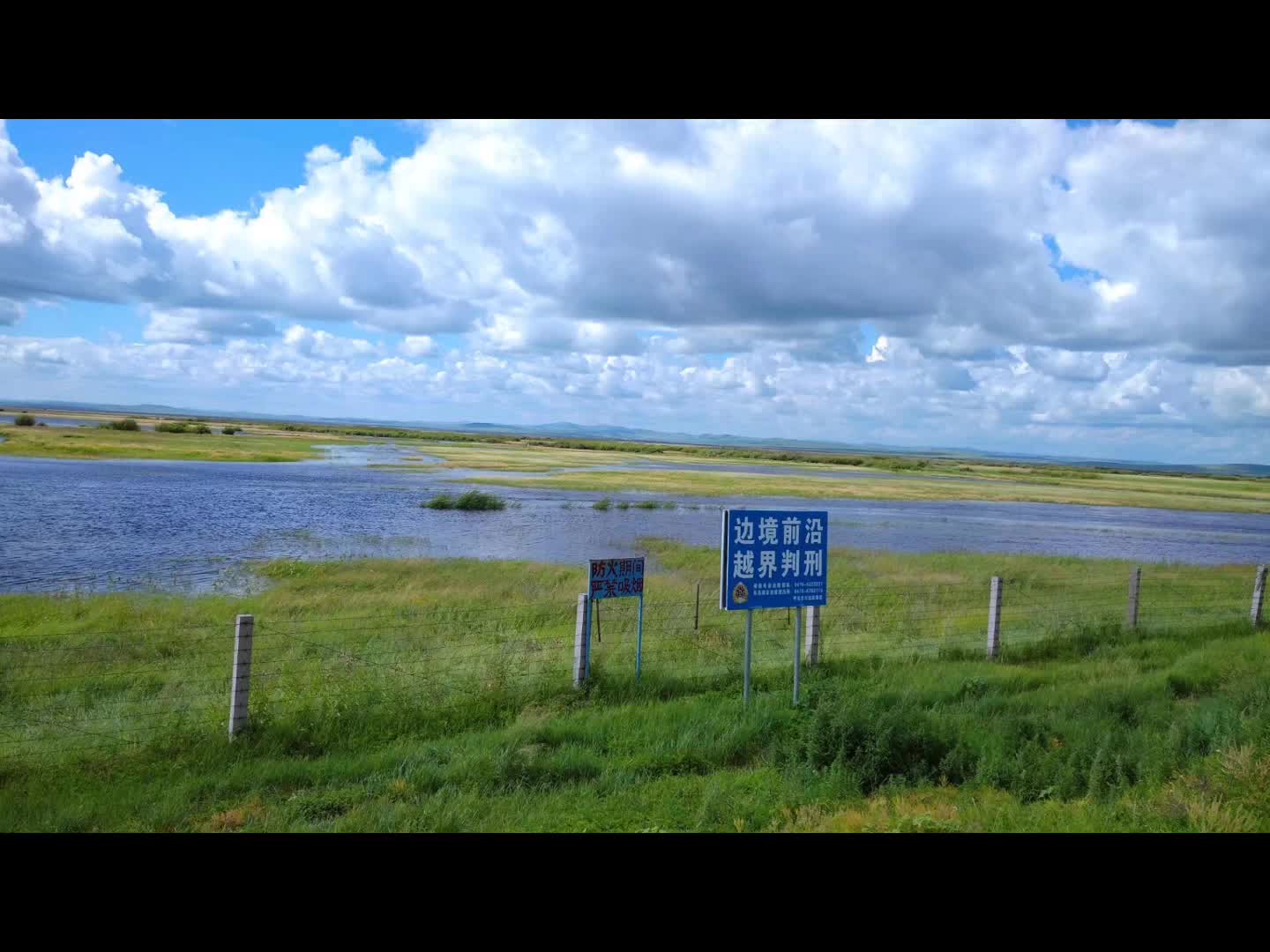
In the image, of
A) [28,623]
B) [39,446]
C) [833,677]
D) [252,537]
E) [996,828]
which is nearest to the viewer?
[996,828]

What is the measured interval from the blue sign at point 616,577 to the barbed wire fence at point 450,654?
50 centimetres

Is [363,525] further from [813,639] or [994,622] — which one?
[994,622]

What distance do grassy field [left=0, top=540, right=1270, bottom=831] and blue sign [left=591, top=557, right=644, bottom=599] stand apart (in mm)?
926

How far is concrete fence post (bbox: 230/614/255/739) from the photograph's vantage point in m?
7.51

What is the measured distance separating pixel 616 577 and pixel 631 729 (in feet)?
8.16

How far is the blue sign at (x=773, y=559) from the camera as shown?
869 centimetres

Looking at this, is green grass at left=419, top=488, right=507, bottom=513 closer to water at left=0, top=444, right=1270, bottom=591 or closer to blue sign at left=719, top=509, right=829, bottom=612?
water at left=0, top=444, right=1270, bottom=591

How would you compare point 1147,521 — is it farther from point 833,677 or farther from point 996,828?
point 996,828

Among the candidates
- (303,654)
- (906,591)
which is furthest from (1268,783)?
(906,591)

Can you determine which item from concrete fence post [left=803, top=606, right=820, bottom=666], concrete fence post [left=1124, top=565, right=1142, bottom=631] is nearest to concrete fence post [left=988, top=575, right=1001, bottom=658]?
concrete fence post [left=803, top=606, right=820, bottom=666]

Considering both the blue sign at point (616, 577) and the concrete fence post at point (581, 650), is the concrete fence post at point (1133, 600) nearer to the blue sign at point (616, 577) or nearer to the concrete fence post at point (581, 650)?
the blue sign at point (616, 577)

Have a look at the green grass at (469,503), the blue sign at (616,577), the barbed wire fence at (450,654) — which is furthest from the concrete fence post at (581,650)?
the green grass at (469,503)
